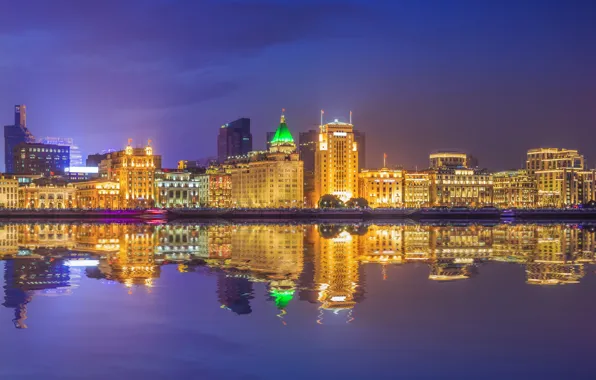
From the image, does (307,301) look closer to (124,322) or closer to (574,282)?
(124,322)

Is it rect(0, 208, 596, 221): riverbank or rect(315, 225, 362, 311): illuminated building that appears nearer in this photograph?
rect(315, 225, 362, 311): illuminated building

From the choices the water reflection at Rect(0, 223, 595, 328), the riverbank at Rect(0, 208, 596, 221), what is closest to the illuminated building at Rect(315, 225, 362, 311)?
the water reflection at Rect(0, 223, 595, 328)

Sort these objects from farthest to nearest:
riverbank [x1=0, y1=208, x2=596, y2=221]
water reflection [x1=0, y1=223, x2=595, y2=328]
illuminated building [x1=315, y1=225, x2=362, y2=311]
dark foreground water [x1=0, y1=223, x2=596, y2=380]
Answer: riverbank [x1=0, y1=208, x2=596, y2=221] → water reflection [x1=0, y1=223, x2=595, y2=328] → illuminated building [x1=315, y1=225, x2=362, y2=311] → dark foreground water [x1=0, y1=223, x2=596, y2=380]

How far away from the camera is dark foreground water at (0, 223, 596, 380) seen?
18.2 metres

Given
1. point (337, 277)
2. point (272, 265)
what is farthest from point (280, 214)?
point (337, 277)

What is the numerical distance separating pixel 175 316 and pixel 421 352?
899cm

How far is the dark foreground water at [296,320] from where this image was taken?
59.7 ft

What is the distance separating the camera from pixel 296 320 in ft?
75.8

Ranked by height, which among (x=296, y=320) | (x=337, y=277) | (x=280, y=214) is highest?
(x=280, y=214)

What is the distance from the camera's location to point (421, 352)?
19.6 metres

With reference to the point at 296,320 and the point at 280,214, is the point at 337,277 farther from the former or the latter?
the point at 280,214

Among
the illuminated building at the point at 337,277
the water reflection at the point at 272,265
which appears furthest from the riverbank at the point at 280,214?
the illuminated building at the point at 337,277

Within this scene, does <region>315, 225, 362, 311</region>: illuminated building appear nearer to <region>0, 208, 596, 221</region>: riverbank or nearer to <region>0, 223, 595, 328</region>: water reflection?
<region>0, 223, 595, 328</region>: water reflection

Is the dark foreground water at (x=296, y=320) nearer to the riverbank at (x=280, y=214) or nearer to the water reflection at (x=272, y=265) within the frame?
the water reflection at (x=272, y=265)
